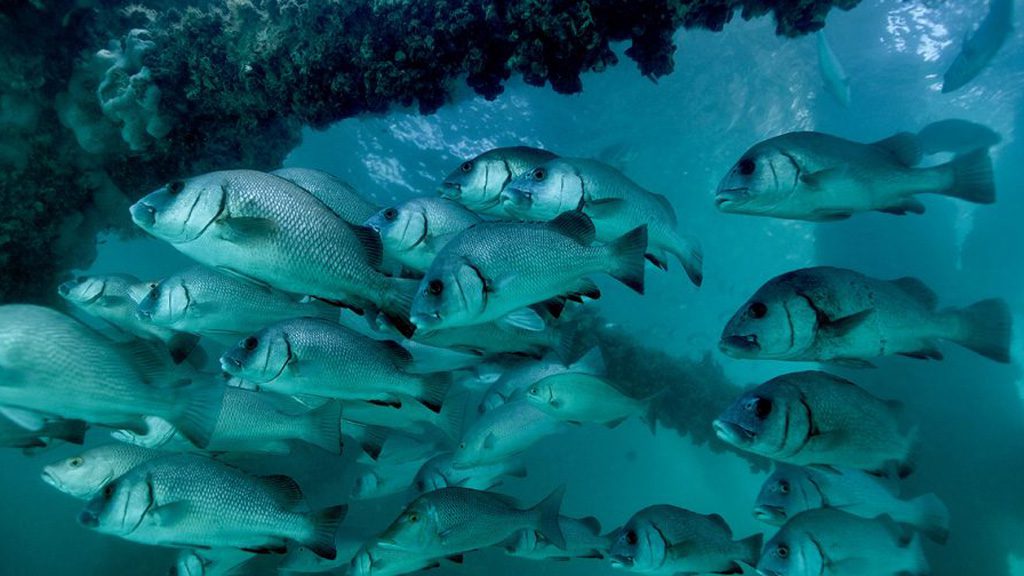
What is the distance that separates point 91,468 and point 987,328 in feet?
21.3

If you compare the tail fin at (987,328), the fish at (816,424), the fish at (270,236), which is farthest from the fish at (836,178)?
the fish at (270,236)

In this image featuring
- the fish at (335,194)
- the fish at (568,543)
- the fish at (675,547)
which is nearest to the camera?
the fish at (335,194)

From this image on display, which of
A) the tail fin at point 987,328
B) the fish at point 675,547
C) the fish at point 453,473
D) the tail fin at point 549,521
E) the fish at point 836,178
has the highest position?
the fish at point 836,178

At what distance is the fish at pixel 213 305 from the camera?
3.67 m

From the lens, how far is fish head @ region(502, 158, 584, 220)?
364 cm

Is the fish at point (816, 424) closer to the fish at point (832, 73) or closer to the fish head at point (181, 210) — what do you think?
the fish head at point (181, 210)

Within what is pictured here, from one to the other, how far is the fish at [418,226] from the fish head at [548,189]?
0.38 m

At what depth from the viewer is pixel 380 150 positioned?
19.9m

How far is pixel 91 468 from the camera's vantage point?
15.2ft

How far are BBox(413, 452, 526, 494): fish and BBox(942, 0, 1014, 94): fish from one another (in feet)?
38.5

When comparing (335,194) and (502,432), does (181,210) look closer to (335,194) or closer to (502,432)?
(335,194)

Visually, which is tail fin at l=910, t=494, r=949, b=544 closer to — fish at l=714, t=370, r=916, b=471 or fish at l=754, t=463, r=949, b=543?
fish at l=754, t=463, r=949, b=543

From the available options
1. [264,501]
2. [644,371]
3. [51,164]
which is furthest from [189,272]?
[644,371]

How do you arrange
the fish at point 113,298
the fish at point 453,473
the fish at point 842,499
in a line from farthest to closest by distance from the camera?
the fish at point 453,473 → the fish at point 113,298 → the fish at point 842,499
